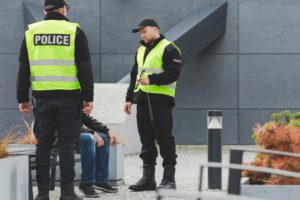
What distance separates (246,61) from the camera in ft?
63.0

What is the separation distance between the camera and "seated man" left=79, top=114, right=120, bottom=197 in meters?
8.95

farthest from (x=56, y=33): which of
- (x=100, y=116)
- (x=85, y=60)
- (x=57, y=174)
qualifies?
(x=100, y=116)

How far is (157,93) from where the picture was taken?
30.5 feet

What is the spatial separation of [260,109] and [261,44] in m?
1.38

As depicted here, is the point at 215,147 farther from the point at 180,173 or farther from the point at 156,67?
the point at 180,173

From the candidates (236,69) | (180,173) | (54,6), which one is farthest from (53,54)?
(236,69)

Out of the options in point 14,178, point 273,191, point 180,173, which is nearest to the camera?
point 273,191

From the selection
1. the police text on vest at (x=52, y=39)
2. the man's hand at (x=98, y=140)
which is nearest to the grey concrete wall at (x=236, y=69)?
the man's hand at (x=98, y=140)

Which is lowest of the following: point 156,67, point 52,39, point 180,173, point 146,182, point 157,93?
point 180,173

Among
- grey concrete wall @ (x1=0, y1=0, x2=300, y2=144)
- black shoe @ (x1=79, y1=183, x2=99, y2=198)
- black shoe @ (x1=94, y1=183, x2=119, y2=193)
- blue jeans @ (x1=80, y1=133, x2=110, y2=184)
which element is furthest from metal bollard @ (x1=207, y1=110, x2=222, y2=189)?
grey concrete wall @ (x1=0, y1=0, x2=300, y2=144)

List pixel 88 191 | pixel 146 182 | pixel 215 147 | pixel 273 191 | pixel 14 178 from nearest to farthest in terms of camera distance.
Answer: pixel 273 191, pixel 14 178, pixel 88 191, pixel 146 182, pixel 215 147

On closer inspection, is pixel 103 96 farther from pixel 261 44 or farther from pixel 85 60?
pixel 85 60

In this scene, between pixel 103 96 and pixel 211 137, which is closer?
pixel 211 137

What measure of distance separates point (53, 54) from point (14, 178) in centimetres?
128
